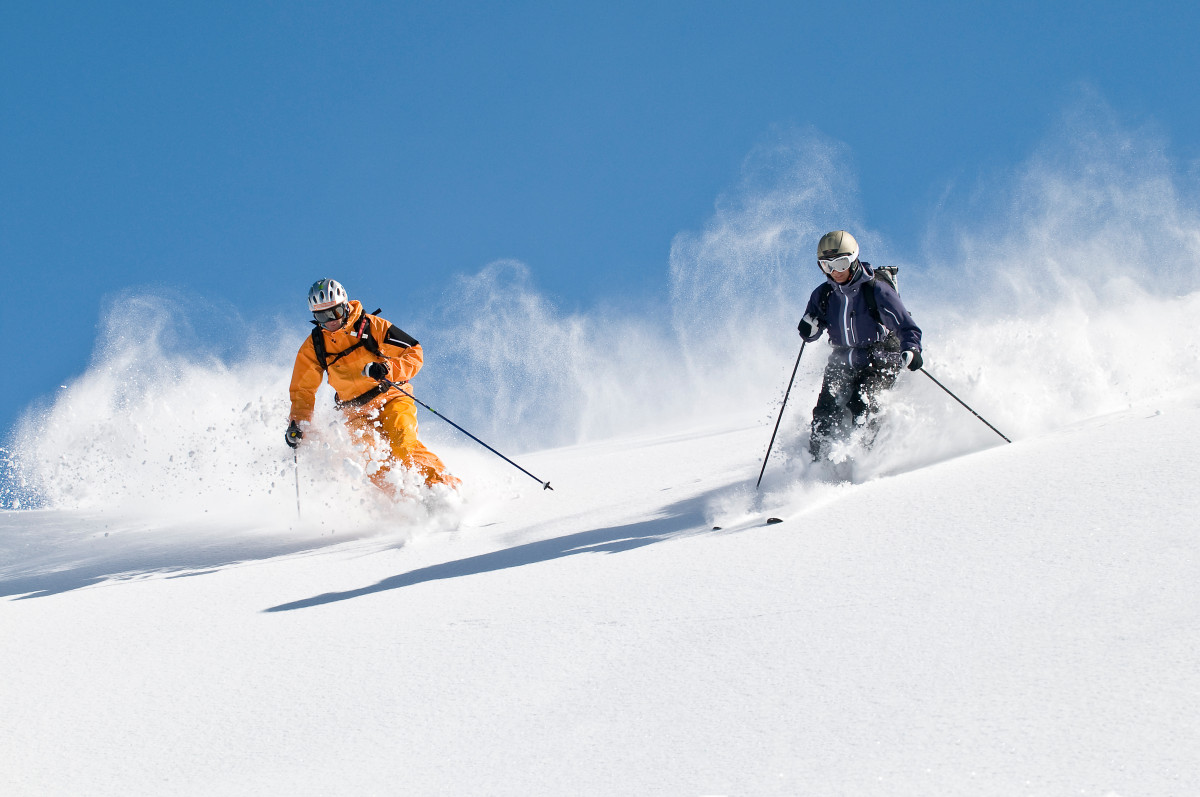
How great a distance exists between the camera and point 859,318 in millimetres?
6742

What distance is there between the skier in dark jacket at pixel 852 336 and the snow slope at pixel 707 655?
891 mm

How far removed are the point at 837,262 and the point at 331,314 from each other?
420cm

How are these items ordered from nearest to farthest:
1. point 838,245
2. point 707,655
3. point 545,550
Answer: point 707,655 → point 545,550 → point 838,245

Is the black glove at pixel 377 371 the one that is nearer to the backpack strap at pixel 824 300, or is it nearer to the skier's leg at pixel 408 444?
the skier's leg at pixel 408 444

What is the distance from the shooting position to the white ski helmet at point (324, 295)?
7.71 m

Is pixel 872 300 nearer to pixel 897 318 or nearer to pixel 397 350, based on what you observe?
pixel 897 318

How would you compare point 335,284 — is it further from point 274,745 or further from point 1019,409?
point 1019,409

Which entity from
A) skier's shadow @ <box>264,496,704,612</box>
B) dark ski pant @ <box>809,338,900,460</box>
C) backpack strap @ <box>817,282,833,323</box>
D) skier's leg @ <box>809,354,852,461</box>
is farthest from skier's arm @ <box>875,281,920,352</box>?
skier's shadow @ <box>264,496,704,612</box>

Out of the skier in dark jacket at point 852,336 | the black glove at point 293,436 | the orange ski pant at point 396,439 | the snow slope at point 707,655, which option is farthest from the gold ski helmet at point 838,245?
the black glove at point 293,436

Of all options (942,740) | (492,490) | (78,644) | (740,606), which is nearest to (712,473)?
(492,490)

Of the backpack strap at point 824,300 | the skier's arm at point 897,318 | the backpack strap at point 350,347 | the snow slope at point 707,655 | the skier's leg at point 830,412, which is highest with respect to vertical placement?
the backpack strap at point 350,347

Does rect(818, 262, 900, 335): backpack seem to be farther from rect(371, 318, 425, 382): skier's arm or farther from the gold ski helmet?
rect(371, 318, 425, 382): skier's arm

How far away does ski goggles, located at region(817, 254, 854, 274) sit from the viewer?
6.55 metres

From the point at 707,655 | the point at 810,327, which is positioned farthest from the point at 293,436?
the point at 707,655
